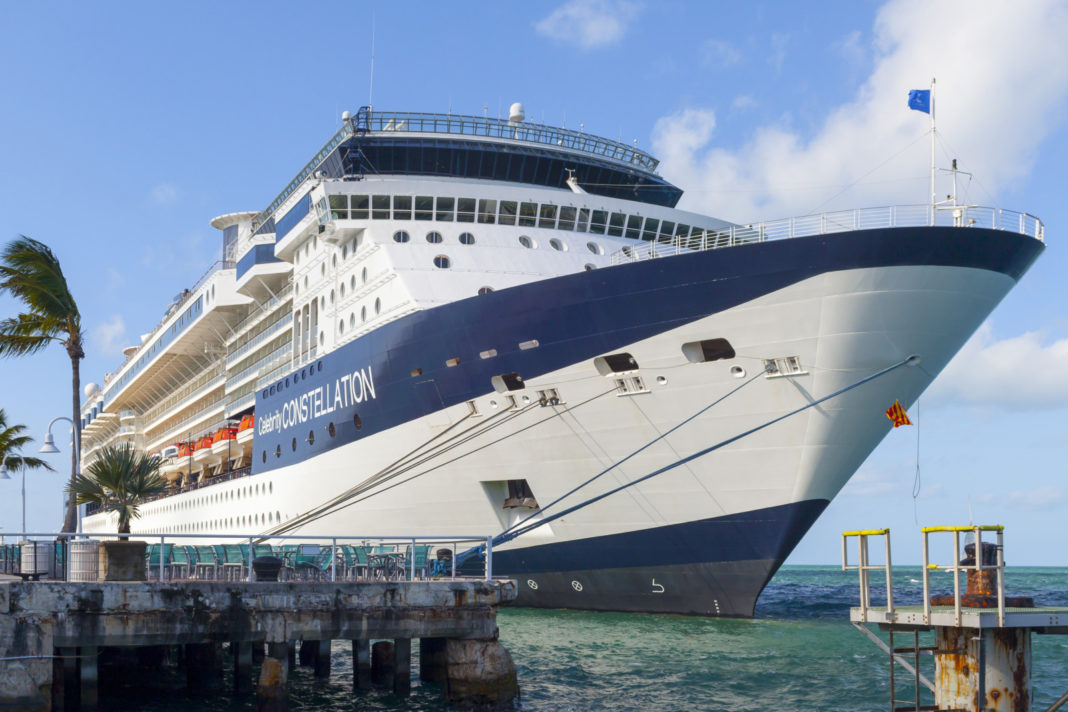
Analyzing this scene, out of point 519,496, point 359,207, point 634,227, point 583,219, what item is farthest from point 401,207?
point 519,496

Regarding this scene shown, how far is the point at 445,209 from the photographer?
27.1 metres

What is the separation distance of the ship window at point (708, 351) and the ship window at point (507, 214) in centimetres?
832

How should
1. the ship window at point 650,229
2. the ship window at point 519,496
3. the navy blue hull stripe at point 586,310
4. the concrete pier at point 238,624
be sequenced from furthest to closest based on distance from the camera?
the ship window at point 650,229 < the ship window at point 519,496 < the navy blue hull stripe at point 586,310 < the concrete pier at point 238,624

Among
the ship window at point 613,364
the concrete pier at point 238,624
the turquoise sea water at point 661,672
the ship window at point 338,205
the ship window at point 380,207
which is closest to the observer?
the concrete pier at point 238,624

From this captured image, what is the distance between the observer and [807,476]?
20.1m

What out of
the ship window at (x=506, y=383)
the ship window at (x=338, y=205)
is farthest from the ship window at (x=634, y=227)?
the ship window at (x=506, y=383)

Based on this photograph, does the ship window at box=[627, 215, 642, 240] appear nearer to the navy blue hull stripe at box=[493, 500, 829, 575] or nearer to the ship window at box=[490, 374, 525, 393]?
the ship window at box=[490, 374, 525, 393]

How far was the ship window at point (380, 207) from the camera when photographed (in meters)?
27.4

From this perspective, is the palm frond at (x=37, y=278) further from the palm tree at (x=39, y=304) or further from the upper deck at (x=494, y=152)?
the upper deck at (x=494, y=152)

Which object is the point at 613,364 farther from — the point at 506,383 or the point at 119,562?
the point at 119,562

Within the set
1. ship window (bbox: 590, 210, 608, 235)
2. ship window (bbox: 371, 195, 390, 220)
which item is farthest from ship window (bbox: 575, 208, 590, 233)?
ship window (bbox: 371, 195, 390, 220)

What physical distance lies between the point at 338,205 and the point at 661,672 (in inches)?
577

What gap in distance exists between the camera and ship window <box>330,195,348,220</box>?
27.6 meters

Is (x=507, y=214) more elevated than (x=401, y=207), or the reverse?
(x=401, y=207)
